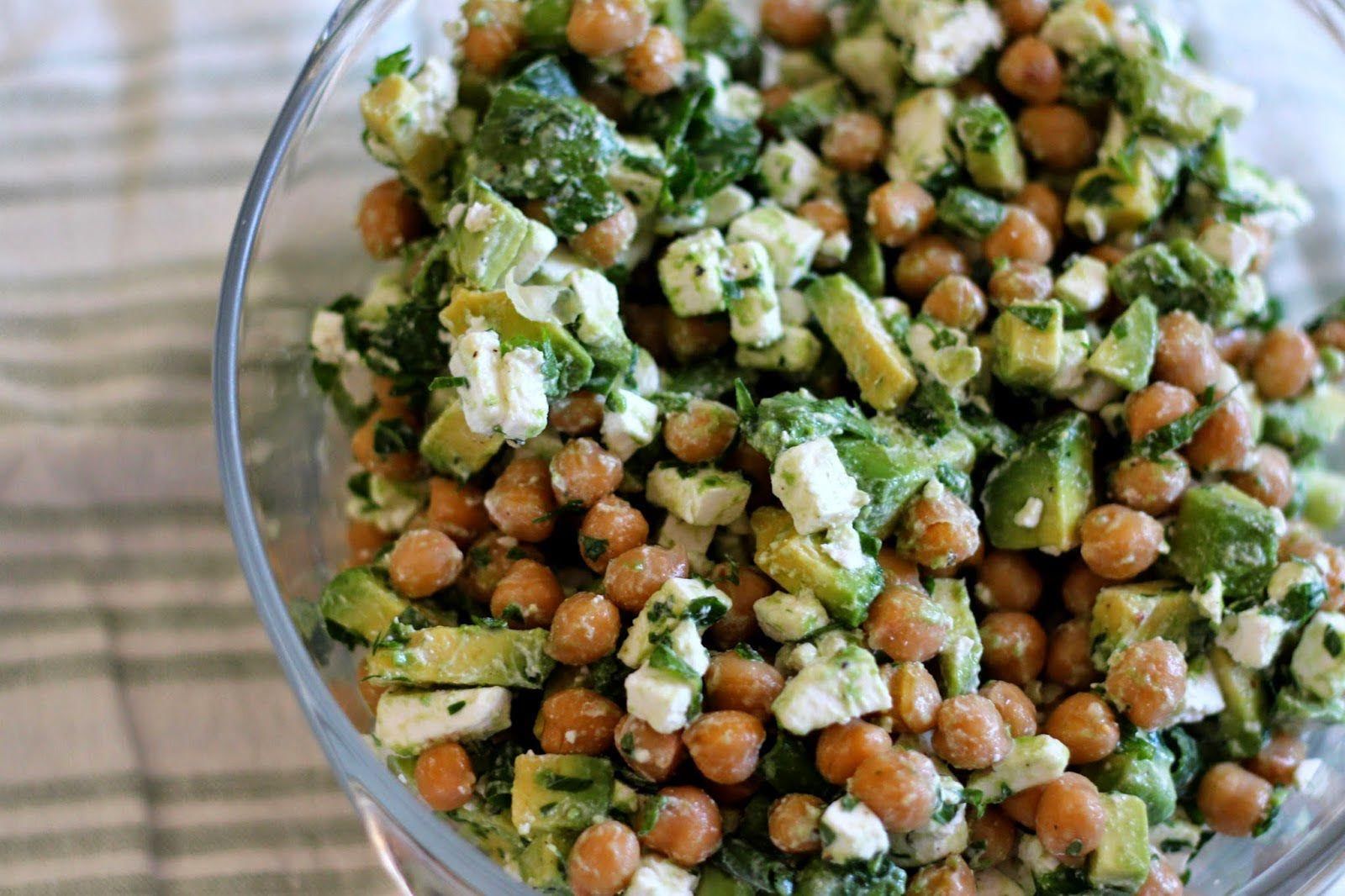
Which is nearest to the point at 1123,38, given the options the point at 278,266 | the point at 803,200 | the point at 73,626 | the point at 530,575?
the point at 803,200

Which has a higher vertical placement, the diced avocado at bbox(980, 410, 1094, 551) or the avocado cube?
the avocado cube

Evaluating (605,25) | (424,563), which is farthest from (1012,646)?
(605,25)

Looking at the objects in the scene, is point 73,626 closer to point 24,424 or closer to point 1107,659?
point 24,424

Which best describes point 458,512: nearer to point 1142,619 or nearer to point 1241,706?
point 1142,619

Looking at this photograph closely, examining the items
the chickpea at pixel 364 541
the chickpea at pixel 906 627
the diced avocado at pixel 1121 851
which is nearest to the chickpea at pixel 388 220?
the chickpea at pixel 364 541

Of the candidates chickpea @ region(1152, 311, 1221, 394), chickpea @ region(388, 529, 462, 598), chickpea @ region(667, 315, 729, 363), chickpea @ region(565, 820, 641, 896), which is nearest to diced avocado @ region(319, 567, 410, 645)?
chickpea @ region(388, 529, 462, 598)

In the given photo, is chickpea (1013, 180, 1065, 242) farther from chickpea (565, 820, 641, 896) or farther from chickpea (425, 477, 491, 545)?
chickpea (565, 820, 641, 896)
